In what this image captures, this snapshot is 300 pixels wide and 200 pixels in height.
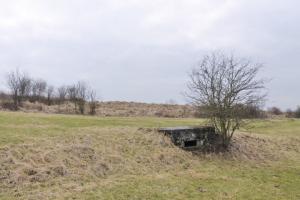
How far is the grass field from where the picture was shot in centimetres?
1205

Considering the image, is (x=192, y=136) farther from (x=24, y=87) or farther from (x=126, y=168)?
(x=24, y=87)

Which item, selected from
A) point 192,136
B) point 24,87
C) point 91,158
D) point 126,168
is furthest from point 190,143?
point 24,87

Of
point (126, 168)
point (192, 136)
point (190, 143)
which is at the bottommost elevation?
point (126, 168)

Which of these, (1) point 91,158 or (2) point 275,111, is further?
(2) point 275,111

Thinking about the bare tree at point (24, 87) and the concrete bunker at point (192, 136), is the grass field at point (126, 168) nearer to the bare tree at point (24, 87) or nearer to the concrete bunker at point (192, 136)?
the concrete bunker at point (192, 136)

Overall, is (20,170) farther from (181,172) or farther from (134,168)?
(181,172)

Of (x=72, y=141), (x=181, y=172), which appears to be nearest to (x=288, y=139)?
(x=181, y=172)

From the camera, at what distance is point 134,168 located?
14.8 metres

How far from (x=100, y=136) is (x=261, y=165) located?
6.78m

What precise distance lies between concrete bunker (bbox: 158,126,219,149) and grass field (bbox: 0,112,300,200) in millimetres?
616

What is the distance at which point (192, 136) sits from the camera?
1942 centimetres

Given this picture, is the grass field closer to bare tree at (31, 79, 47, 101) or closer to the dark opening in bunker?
the dark opening in bunker

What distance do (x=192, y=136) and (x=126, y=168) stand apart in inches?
220

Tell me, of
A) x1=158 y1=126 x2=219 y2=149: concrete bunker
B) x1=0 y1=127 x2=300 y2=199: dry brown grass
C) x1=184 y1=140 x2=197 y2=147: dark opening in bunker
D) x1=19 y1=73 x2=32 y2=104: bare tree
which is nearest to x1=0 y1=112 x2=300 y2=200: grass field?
x1=0 y1=127 x2=300 y2=199: dry brown grass
